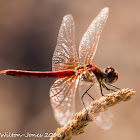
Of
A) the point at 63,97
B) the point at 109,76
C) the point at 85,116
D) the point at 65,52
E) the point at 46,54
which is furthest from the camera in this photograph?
the point at 46,54

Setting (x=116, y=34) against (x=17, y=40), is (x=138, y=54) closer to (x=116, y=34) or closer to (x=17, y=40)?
(x=116, y=34)

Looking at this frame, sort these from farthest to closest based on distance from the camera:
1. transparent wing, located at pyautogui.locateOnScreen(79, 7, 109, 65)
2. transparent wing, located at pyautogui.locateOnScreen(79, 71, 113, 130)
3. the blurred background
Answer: the blurred background → transparent wing, located at pyautogui.locateOnScreen(79, 7, 109, 65) → transparent wing, located at pyautogui.locateOnScreen(79, 71, 113, 130)

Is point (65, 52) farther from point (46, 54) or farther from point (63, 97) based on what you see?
point (46, 54)

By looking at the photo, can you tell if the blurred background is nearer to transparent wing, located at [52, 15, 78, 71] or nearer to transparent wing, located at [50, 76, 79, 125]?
transparent wing, located at [52, 15, 78, 71]

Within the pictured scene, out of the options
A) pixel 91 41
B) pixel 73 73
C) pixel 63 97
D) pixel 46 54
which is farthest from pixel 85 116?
pixel 46 54

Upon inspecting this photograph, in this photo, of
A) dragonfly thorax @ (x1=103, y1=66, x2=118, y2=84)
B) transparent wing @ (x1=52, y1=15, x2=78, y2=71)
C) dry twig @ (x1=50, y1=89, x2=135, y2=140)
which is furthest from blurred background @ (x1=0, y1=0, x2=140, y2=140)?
dry twig @ (x1=50, y1=89, x2=135, y2=140)

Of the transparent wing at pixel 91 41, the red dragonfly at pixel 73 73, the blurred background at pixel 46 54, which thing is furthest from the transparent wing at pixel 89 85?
the blurred background at pixel 46 54

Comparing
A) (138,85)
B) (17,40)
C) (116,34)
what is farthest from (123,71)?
(17,40)
